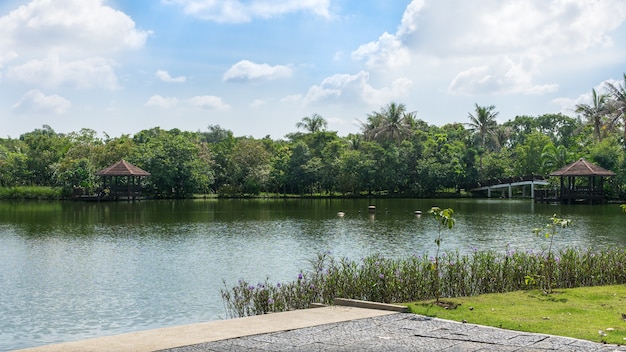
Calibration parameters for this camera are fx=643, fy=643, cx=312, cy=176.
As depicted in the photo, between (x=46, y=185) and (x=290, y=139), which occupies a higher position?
(x=290, y=139)

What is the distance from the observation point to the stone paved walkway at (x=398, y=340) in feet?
20.5

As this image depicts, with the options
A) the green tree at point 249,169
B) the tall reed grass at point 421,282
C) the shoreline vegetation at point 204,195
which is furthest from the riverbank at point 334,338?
the green tree at point 249,169

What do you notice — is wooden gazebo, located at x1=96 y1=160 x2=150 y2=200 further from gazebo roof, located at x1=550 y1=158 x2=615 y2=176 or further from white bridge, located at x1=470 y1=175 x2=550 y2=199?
gazebo roof, located at x1=550 y1=158 x2=615 y2=176

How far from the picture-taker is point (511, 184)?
52.6 metres

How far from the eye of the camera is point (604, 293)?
9.62m

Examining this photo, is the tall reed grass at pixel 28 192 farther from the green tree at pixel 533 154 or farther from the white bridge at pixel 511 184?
the green tree at pixel 533 154

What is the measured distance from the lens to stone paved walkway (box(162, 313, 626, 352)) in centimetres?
626

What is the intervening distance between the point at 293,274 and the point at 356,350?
8453mm

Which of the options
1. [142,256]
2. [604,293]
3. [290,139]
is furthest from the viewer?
[290,139]

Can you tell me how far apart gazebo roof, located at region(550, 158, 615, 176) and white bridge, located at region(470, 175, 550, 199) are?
4.90 metres

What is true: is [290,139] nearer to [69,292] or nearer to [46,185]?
[46,185]

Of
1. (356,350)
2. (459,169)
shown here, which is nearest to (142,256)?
(356,350)

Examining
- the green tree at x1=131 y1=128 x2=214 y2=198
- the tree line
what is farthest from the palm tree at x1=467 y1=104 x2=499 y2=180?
the green tree at x1=131 y1=128 x2=214 y2=198

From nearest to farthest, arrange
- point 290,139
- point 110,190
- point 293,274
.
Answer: point 293,274 → point 110,190 → point 290,139
